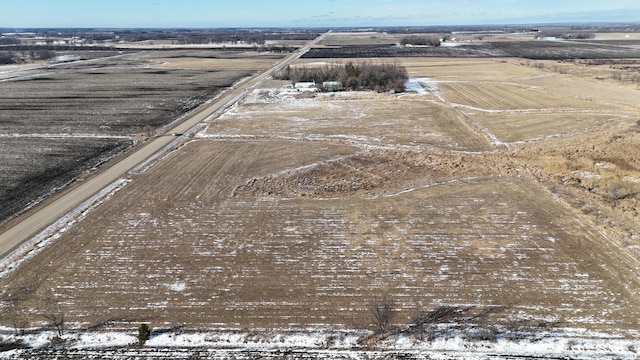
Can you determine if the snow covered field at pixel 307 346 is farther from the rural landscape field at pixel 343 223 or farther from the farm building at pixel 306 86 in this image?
the farm building at pixel 306 86

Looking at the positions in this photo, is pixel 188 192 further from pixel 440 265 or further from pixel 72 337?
pixel 440 265

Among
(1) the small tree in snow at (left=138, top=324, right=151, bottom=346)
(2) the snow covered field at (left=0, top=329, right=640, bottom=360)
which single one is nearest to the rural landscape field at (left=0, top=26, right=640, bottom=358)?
(2) the snow covered field at (left=0, top=329, right=640, bottom=360)

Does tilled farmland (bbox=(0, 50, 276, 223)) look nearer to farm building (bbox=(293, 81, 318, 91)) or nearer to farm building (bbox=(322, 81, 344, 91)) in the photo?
farm building (bbox=(293, 81, 318, 91))

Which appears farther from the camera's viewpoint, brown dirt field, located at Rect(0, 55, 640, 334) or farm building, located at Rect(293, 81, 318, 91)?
farm building, located at Rect(293, 81, 318, 91)

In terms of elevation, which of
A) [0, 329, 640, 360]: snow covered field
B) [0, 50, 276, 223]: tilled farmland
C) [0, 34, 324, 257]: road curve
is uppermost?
[0, 50, 276, 223]: tilled farmland

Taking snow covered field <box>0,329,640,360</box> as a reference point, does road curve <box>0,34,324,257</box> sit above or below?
above

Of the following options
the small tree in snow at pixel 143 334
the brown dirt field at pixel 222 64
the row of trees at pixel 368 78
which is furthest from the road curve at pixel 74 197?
the brown dirt field at pixel 222 64
